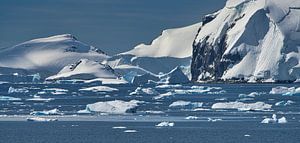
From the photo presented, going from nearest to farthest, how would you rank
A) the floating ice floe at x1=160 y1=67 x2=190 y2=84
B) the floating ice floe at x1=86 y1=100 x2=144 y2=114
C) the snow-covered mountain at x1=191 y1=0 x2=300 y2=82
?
the floating ice floe at x1=86 y1=100 x2=144 y2=114 < the floating ice floe at x1=160 y1=67 x2=190 y2=84 < the snow-covered mountain at x1=191 y1=0 x2=300 y2=82

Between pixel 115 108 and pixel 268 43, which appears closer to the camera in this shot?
pixel 115 108

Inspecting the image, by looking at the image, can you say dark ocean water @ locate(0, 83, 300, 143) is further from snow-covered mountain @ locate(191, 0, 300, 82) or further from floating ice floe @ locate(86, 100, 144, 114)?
snow-covered mountain @ locate(191, 0, 300, 82)

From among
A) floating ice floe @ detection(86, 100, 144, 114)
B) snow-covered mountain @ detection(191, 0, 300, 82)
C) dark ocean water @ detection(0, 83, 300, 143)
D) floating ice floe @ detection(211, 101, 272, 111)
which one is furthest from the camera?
snow-covered mountain @ detection(191, 0, 300, 82)

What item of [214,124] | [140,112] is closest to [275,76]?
[140,112]

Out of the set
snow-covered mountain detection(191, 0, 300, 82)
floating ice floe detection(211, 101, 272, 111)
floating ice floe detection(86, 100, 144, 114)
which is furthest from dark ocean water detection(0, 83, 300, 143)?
snow-covered mountain detection(191, 0, 300, 82)

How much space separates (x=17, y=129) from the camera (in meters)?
44.9

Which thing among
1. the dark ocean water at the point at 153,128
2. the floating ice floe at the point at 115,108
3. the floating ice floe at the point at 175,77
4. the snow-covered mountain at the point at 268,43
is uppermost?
the snow-covered mountain at the point at 268,43

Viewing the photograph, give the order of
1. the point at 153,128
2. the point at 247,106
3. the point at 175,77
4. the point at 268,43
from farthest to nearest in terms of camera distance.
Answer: the point at 268,43
the point at 175,77
the point at 247,106
the point at 153,128

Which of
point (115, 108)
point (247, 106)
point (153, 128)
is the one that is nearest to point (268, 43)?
point (247, 106)

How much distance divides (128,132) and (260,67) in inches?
5725

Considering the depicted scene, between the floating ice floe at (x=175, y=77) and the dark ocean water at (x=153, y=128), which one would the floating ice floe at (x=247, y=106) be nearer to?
the dark ocean water at (x=153, y=128)

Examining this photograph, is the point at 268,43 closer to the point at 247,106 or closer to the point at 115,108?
the point at 247,106

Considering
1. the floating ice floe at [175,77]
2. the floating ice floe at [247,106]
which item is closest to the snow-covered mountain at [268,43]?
the floating ice floe at [175,77]

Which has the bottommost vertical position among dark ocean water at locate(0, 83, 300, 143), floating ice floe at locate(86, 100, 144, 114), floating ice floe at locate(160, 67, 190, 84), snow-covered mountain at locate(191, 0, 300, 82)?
dark ocean water at locate(0, 83, 300, 143)
